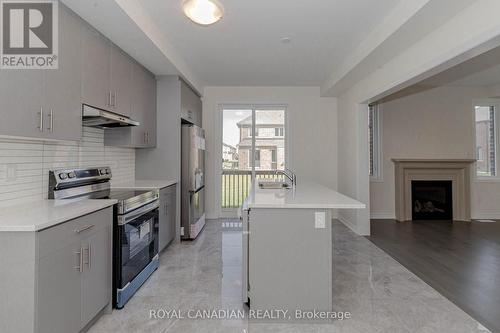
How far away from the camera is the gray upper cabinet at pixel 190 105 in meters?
4.10

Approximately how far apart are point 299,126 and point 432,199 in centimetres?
317

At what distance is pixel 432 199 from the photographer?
5.56 metres

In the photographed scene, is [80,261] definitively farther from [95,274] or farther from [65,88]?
[65,88]

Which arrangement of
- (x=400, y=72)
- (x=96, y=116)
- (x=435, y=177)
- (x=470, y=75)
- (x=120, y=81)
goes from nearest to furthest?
(x=96, y=116), (x=120, y=81), (x=400, y=72), (x=470, y=75), (x=435, y=177)

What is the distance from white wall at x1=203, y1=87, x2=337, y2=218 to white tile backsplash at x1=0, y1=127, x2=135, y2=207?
2629 mm

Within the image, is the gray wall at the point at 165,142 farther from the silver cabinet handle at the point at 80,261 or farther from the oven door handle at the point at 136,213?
the silver cabinet handle at the point at 80,261

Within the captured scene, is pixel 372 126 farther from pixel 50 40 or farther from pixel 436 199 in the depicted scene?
pixel 50 40

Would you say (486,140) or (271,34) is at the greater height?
(271,34)

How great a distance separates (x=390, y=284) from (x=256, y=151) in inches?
141

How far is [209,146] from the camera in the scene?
5.51m

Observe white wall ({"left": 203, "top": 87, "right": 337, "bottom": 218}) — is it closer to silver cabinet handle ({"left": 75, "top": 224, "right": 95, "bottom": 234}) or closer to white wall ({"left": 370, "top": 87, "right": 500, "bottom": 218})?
white wall ({"left": 370, "top": 87, "right": 500, "bottom": 218})

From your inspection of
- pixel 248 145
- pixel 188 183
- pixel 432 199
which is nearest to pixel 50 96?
pixel 188 183

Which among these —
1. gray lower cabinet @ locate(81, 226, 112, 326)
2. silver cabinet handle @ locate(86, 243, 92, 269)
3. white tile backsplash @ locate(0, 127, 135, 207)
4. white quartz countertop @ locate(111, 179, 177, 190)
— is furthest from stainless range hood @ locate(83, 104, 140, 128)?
silver cabinet handle @ locate(86, 243, 92, 269)

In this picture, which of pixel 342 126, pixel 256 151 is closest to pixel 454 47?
pixel 342 126
